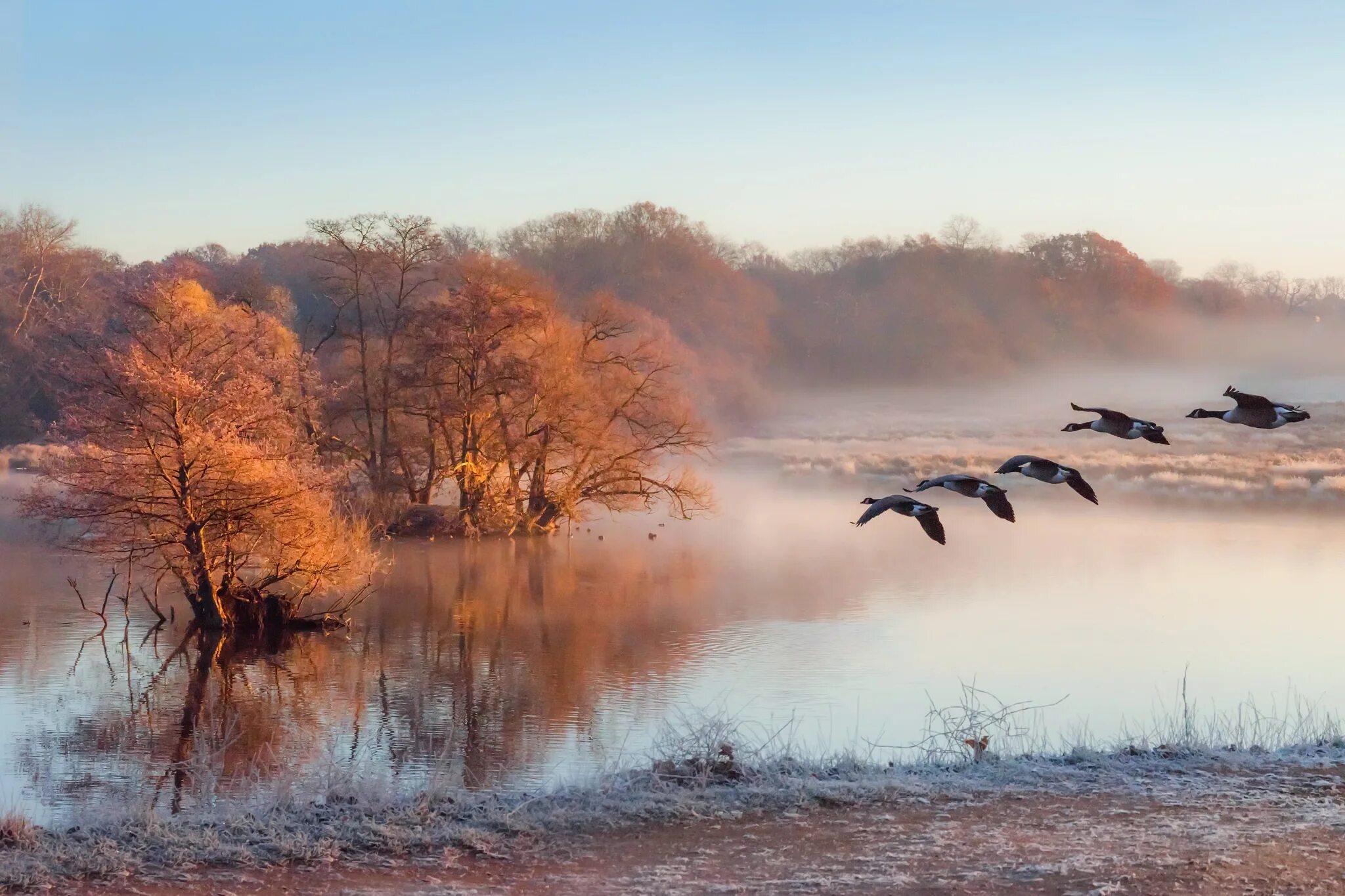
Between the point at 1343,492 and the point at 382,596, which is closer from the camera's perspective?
the point at 382,596

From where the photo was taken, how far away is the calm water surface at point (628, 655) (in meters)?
10.0

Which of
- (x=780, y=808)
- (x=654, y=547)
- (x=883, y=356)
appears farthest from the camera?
(x=883, y=356)

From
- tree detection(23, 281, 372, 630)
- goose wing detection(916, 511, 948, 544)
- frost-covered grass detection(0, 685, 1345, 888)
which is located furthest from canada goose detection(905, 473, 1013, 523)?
tree detection(23, 281, 372, 630)

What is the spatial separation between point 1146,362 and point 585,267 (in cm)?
2504

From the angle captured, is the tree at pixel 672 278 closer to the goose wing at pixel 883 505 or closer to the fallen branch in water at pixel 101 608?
the fallen branch in water at pixel 101 608

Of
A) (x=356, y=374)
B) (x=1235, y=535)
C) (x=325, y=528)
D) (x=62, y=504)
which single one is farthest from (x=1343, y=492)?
(x=62, y=504)

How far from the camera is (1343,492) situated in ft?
104

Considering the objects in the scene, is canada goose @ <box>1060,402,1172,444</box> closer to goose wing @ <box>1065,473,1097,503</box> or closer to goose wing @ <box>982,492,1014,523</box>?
goose wing @ <box>1065,473,1097,503</box>

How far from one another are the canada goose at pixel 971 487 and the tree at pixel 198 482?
11.5m

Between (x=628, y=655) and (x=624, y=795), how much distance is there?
6.47 meters

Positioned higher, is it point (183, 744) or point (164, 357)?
point (164, 357)

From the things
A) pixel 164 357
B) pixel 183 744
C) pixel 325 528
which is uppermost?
pixel 164 357

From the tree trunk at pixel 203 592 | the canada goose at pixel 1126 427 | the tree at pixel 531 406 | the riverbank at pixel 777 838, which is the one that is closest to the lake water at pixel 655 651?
the tree trunk at pixel 203 592

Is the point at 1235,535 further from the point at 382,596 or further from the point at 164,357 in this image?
the point at 164,357
